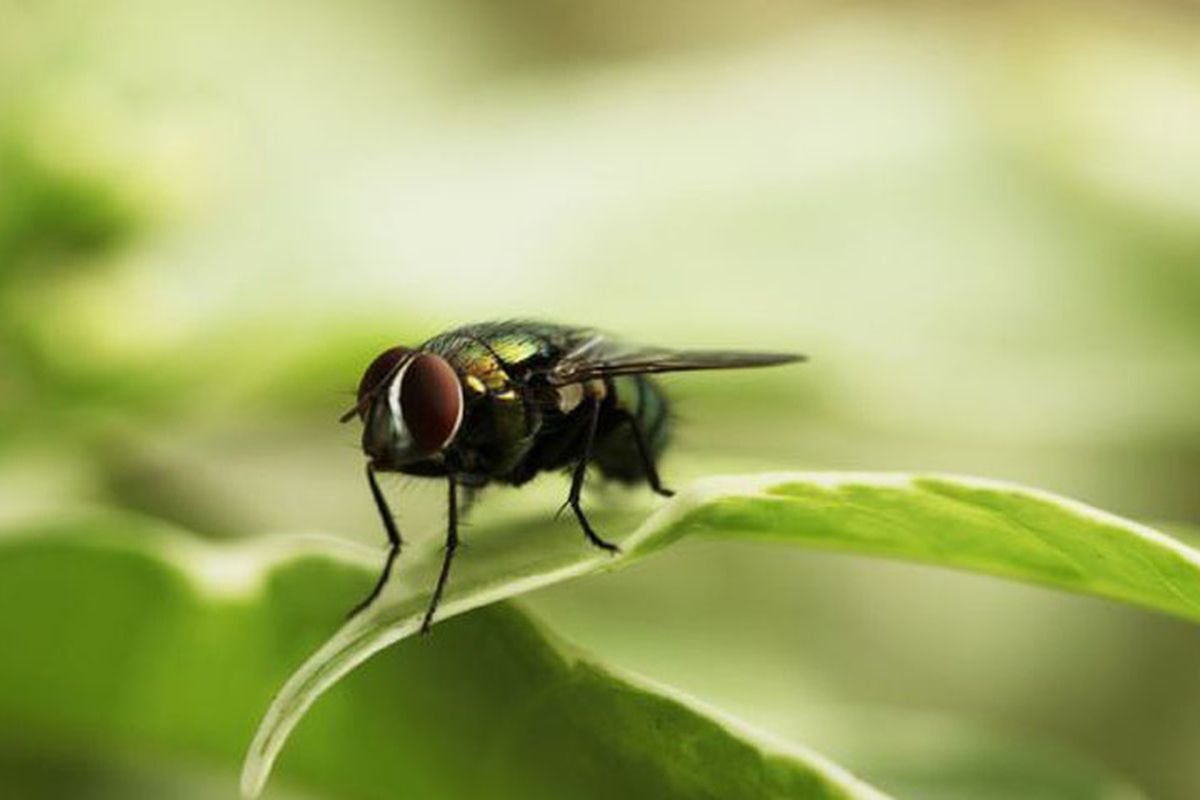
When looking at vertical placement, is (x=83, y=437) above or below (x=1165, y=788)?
above

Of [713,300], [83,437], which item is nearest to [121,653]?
[83,437]

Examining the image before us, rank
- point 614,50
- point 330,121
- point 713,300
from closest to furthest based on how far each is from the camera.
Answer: point 713,300
point 330,121
point 614,50

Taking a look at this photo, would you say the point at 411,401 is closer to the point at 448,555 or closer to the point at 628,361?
the point at 448,555

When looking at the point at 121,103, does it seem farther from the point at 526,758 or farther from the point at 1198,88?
the point at 1198,88

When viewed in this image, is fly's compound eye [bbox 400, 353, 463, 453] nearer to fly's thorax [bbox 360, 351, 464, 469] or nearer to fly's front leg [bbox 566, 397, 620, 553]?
fly's thorax [bbox 360, 351, 464, 469]

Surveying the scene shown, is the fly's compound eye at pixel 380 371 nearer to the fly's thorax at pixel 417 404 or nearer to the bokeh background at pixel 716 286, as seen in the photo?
the fly's thorax at pixel 417 404

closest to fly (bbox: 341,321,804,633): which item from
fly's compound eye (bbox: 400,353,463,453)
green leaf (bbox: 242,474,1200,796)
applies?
fly's compound eye (bbox: 400,353,463,453)
